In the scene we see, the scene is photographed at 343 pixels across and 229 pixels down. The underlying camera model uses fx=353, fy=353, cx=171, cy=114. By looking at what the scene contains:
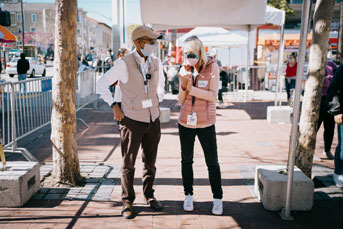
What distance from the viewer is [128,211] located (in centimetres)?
392

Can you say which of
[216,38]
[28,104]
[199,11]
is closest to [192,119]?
[199,11]

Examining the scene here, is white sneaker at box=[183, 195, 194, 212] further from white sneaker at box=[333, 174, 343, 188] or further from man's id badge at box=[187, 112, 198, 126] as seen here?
white sneaker at box=[333, 174, 343, 188]

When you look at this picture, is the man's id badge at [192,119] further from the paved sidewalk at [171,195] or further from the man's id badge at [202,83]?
the paved sidewalk at [171,195]

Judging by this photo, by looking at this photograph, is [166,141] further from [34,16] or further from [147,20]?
[34,16]

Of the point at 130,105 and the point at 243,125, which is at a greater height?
the point at 130,105

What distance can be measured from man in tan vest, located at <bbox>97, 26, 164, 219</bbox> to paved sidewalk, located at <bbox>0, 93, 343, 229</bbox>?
466 mm

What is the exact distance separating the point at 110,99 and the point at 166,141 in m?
3.87

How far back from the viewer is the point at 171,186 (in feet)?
16.1

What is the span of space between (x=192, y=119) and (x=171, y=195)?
1259 millimetres

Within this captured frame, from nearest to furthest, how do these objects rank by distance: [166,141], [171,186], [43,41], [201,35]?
[171,186]
[166,141]
[201,35]
[43,41]

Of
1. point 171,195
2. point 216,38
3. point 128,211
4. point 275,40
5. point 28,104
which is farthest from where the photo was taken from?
point 275,40

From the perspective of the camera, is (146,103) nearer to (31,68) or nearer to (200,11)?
(200,11)

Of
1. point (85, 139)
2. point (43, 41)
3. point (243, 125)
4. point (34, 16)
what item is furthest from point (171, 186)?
point (34, 16)

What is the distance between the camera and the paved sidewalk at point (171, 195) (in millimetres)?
3822
